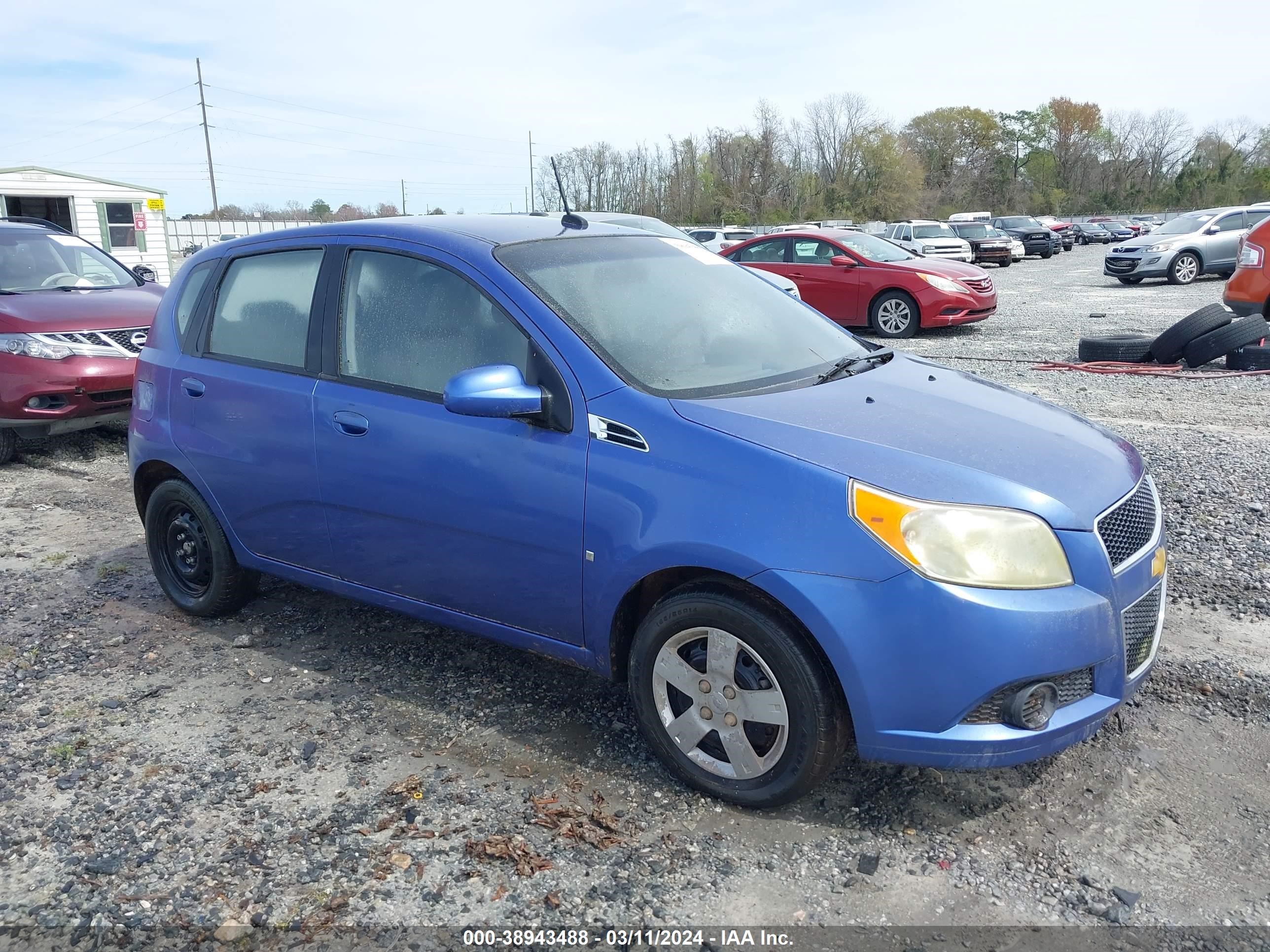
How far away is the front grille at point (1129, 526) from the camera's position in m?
2.82

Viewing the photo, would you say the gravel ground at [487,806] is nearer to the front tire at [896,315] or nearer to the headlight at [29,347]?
the headlight at [29,347]

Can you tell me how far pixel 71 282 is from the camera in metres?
8.63

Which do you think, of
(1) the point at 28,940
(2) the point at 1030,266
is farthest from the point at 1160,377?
(2) the point at 1030,266

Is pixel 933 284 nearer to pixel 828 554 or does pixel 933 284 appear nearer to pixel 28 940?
pixel 828 554

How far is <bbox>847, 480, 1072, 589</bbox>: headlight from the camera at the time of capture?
260 centimetres

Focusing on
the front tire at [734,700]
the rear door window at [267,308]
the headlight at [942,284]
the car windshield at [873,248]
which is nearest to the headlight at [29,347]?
the rear door window at [267,308]

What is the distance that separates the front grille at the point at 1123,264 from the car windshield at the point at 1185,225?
1.24m

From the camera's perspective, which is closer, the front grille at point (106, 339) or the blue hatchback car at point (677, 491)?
the blue hatchback car at point (677, 491)

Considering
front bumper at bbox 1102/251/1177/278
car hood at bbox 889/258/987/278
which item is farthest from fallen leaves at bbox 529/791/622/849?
front bumper at bbox 1102/251/1177/278

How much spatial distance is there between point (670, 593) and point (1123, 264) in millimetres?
22991

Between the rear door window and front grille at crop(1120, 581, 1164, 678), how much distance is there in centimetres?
307

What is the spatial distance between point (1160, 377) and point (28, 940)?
10.1 m

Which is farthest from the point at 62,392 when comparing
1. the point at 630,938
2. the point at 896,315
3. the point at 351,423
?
the point at 896,315

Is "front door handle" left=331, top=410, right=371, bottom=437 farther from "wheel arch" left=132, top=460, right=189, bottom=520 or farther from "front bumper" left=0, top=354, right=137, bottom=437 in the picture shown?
"front bumper" left=0, top=354, right=137, bottom=437
